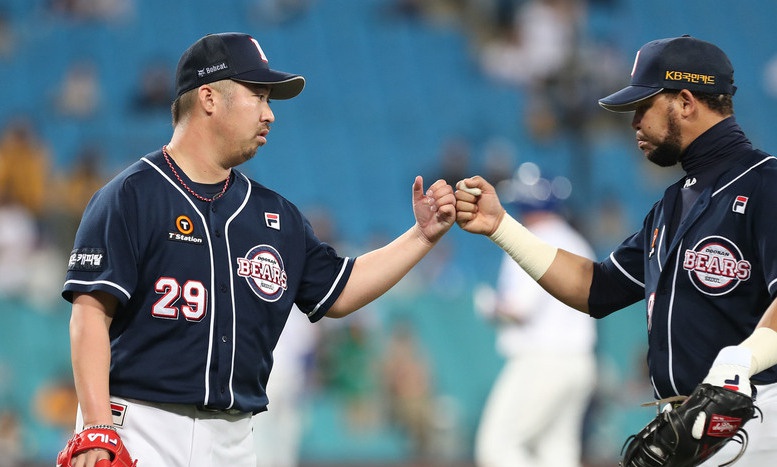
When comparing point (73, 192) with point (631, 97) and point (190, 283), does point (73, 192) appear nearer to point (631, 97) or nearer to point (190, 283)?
point (190, 283)

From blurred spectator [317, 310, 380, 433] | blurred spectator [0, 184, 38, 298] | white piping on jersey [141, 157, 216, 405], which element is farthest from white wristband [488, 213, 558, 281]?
blurred spectator [0, 184, 38, 298]

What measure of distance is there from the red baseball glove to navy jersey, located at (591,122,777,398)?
1838 mm

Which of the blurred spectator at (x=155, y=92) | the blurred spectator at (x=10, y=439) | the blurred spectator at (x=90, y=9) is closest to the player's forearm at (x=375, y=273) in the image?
the blurred spectator at (x=10, y=439)

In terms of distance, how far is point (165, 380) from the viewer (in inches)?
138

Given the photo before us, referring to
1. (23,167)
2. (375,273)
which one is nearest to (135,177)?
(375,273)

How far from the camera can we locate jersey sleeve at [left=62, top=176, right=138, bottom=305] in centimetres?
340

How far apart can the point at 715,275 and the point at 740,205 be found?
0.81 ft

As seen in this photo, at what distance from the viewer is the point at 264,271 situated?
3.74 meters

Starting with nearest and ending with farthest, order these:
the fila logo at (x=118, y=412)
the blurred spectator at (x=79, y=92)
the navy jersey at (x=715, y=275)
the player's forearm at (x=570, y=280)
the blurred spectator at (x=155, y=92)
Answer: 1. the fila logo at (x=118, y=412)
2. the navy jersey at (x=715, y=275)
3. the player's forearm at (x=570, y=280)
4. the blurred spectator at (x=79, y=92)
5. the blurred spectator at (x=155, y=92)

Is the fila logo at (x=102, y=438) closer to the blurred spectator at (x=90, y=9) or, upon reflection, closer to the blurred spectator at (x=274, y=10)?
the blurred spectator at (x=90, y=9)

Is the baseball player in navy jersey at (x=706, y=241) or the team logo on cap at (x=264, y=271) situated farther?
the team logo on cap at (x=264, y=271)

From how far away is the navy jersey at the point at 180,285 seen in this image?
11.4 feet

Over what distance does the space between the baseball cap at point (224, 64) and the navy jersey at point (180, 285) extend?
30cm

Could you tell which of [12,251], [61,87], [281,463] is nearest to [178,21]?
[61,87]
